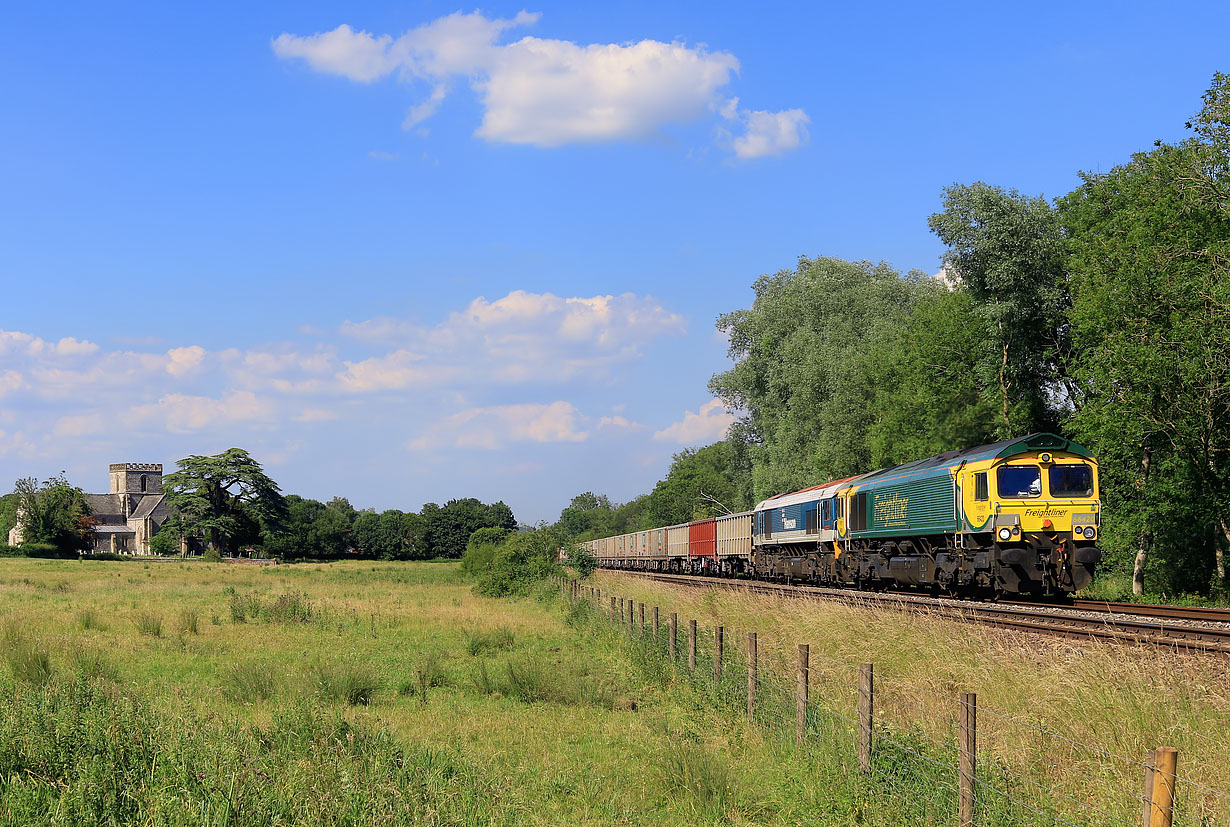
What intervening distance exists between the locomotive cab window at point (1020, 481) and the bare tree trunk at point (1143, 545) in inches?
481

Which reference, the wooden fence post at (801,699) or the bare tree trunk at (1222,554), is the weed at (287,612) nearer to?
the wooden fence post at (801,699)

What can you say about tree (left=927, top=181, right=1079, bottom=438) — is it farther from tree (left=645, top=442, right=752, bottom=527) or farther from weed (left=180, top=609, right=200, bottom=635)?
tree (left=645, top=442, right=752, bottom=527)

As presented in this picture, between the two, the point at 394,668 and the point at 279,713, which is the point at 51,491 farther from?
the point at 279,713

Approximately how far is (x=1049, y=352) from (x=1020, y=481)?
2300 cm

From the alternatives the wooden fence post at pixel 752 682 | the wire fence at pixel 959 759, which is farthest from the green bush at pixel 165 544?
the wire fence at pixel 959 759

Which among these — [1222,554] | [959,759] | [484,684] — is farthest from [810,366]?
[959,759]

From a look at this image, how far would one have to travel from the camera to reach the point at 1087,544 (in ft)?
78.2

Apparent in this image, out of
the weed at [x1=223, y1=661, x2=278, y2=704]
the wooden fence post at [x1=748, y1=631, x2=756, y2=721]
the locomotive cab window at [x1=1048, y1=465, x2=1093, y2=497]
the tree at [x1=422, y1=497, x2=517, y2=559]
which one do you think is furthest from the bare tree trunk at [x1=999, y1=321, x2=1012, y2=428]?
the tree at [x1=422, y1=497, x2=517, y2=559]

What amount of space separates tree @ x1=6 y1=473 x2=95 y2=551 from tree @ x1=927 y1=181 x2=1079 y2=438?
110801 mm

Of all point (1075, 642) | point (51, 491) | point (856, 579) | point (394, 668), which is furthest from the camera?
point (51, 491)

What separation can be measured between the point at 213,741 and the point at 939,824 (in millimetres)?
6749

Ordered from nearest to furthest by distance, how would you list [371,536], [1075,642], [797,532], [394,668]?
1. [1075,642]
2. [394,668]
3. [797,532]
4. [371,536]

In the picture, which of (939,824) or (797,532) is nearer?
(939,824)

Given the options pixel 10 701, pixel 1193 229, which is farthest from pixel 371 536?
pixel 10 701
